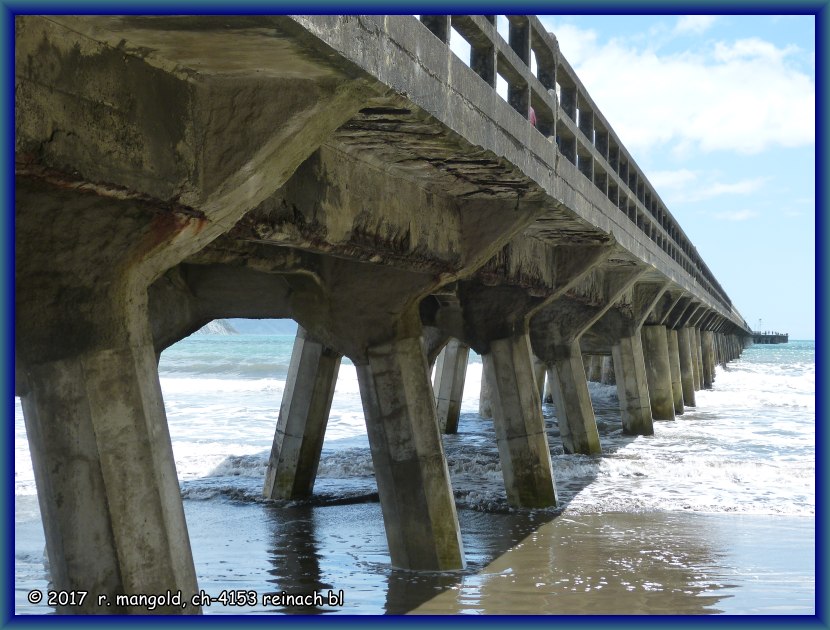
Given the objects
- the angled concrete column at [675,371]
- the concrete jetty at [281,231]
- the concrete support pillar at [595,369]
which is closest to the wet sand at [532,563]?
the concrete jetty at [281,231]

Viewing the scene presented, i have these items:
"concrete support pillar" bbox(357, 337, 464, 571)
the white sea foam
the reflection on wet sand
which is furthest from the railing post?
the white sea foam

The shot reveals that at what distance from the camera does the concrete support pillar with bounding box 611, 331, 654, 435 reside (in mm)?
19281

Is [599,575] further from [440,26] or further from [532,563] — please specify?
[440,26]

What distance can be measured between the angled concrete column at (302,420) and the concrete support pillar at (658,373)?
13114 mm

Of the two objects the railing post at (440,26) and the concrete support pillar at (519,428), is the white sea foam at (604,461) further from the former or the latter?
the railing post at (440,26)

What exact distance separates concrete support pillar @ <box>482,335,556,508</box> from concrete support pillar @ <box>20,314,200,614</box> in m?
6.82

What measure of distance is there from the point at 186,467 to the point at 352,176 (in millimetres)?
8905

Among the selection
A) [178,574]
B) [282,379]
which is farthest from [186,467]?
[282,379]

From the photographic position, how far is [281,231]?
5.81m

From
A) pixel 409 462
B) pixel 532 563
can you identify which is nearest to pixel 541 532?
pixel 532 563

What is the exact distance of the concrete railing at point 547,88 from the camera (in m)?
6.47

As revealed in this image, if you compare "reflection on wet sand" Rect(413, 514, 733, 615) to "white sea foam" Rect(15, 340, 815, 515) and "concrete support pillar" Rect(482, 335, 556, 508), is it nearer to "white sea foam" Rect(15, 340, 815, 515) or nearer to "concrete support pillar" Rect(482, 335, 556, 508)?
"concrete support pillar" Rect(482, 335, 556, 508)

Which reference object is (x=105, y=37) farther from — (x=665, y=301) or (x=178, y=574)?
(x=665, y=301)

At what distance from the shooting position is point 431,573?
296 inches
